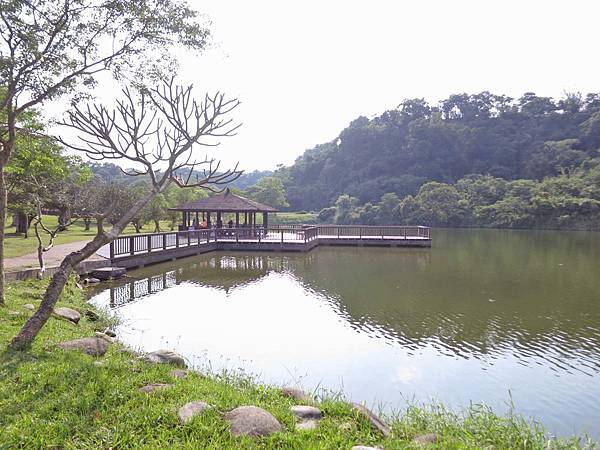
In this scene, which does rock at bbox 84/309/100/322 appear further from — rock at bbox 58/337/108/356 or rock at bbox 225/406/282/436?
rock at bbox 225/406/282/436

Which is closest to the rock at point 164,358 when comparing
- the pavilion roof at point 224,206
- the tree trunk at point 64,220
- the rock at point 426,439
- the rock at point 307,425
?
the rock at point 307,425

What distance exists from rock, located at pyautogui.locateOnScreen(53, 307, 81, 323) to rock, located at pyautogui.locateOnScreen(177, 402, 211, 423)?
3.82 meters

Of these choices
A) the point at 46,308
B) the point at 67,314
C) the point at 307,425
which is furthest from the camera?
the point at 67,314

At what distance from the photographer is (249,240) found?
20906mm

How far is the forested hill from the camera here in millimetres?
51219

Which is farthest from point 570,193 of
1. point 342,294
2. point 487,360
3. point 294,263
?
point 487,360

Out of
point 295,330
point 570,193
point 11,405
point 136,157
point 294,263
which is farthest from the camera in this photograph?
point 570,193

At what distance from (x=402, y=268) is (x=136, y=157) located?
11.7 metres

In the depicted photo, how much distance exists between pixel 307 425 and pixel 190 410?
902mm

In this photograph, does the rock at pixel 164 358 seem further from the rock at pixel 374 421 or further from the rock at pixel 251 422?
the rock at pixel 374 421

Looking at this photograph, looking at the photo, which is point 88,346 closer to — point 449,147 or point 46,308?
point 46,308

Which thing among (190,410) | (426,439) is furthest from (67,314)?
(426,439)

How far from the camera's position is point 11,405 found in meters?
2.97

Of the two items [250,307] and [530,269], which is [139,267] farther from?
[530,269]
